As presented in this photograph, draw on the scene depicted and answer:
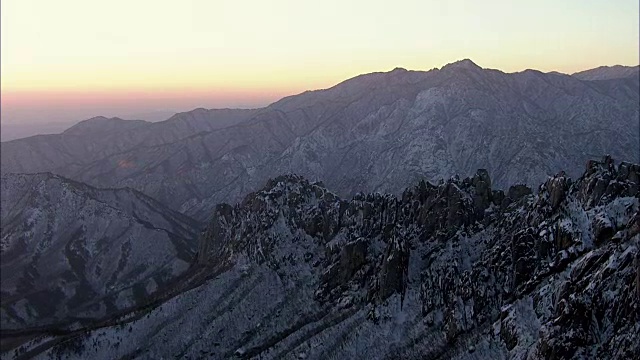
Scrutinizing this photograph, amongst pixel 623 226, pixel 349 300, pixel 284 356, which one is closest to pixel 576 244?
pixel 623 226

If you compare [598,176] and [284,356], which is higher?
[598,176]

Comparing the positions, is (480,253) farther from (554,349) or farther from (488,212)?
(554,349)

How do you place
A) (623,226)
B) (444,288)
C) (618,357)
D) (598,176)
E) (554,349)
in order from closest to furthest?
(618,357)
(554,349)
(623,226)
(598,176)
(444,288)

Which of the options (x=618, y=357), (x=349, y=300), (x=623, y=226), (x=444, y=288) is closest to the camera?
(x=618, y=357)

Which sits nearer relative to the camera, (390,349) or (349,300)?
(390,349)

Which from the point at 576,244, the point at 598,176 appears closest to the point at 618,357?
the point at 576,244

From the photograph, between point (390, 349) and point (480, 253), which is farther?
point (480, 253)

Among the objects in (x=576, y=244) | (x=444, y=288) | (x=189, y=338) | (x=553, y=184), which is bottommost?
(x=189, y=338)

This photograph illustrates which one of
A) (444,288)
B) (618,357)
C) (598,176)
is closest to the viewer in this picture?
(618,357)

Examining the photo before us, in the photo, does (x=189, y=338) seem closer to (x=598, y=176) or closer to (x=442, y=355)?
(x=442, y=355)
